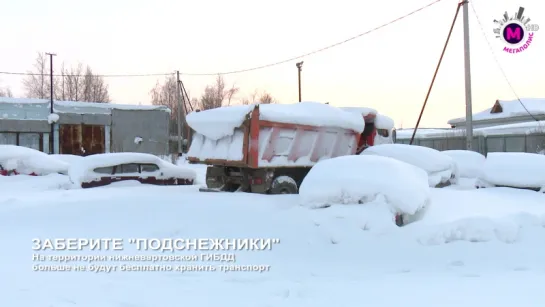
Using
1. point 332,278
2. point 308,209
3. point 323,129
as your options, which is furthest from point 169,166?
point 332,278

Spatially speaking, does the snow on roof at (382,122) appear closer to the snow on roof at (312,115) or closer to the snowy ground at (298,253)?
the snow on roof at (312,115)

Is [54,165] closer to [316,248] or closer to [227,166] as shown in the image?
[227,166]

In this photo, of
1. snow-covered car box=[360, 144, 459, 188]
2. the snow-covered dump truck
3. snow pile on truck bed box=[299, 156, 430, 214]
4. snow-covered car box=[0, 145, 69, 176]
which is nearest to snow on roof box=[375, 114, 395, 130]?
the snow-covered dump truck

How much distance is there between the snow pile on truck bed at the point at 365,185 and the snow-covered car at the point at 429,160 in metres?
3.65

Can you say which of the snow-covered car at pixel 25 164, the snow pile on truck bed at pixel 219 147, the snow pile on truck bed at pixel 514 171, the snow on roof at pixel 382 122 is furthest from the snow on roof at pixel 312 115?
the snow-covered car at pixel 25 164

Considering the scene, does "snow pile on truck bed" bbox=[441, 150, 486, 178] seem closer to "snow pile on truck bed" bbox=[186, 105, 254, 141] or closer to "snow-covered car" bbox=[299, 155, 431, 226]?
"snow pile on truck bed" bbox=[186, 105, 254, 141]

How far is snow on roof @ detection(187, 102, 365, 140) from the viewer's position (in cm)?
991

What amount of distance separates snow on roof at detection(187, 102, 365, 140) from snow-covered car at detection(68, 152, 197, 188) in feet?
6.11

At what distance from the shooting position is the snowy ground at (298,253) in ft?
14.4

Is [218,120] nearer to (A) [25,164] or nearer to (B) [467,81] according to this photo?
(A) [25,164]

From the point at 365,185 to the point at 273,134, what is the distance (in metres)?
4.19

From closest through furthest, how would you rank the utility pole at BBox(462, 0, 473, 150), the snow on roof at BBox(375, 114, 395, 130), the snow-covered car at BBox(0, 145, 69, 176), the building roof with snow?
the snow on roof at BBox(375, 114, 395, 130) → the snow-covered car at BBox(0, 145, 69, 176) → the utility pole at BBox(462, 0, 473, 150) → the building roof with snow

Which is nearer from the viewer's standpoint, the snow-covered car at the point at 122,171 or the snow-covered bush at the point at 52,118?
the snow-covered car at the point at 122,171

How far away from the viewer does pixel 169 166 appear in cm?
1260
